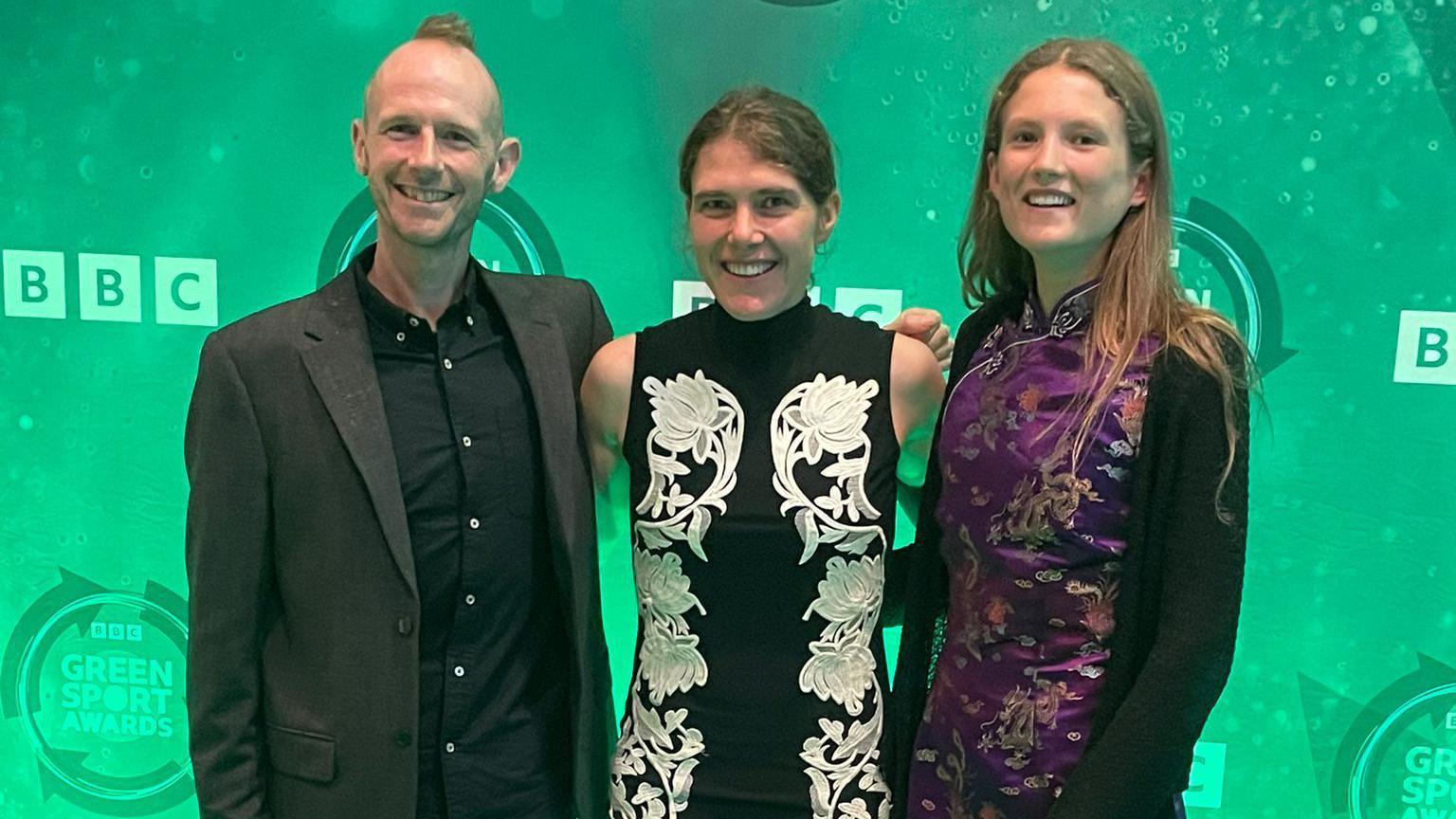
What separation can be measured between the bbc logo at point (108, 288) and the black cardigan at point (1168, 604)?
2.51 meters

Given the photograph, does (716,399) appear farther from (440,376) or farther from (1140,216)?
(1140,216)

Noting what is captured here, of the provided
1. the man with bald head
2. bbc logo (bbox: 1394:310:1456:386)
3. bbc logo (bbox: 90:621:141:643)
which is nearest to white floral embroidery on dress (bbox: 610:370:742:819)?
the man with bald head

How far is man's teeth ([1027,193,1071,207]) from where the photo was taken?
1.59m

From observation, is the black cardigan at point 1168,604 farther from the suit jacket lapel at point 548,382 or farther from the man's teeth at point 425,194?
the man's teeth at point 425,194

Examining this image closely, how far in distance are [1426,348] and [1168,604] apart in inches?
71.9

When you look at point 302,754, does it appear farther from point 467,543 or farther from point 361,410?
point 361,410

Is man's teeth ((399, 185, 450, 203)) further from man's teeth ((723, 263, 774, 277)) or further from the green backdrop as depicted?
the green backdrop

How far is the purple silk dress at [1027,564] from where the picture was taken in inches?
60.7

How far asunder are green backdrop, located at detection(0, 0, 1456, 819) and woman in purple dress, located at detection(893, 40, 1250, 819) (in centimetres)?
117

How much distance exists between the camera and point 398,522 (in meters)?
1.67

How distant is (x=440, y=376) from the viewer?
177 centimetres

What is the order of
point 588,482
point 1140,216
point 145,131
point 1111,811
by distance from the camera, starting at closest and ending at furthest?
point 1111,811, point 1140,216, point 588,482, point 145,131

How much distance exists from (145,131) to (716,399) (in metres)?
2.07

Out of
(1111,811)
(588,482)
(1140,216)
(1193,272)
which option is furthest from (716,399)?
(1193,272)
